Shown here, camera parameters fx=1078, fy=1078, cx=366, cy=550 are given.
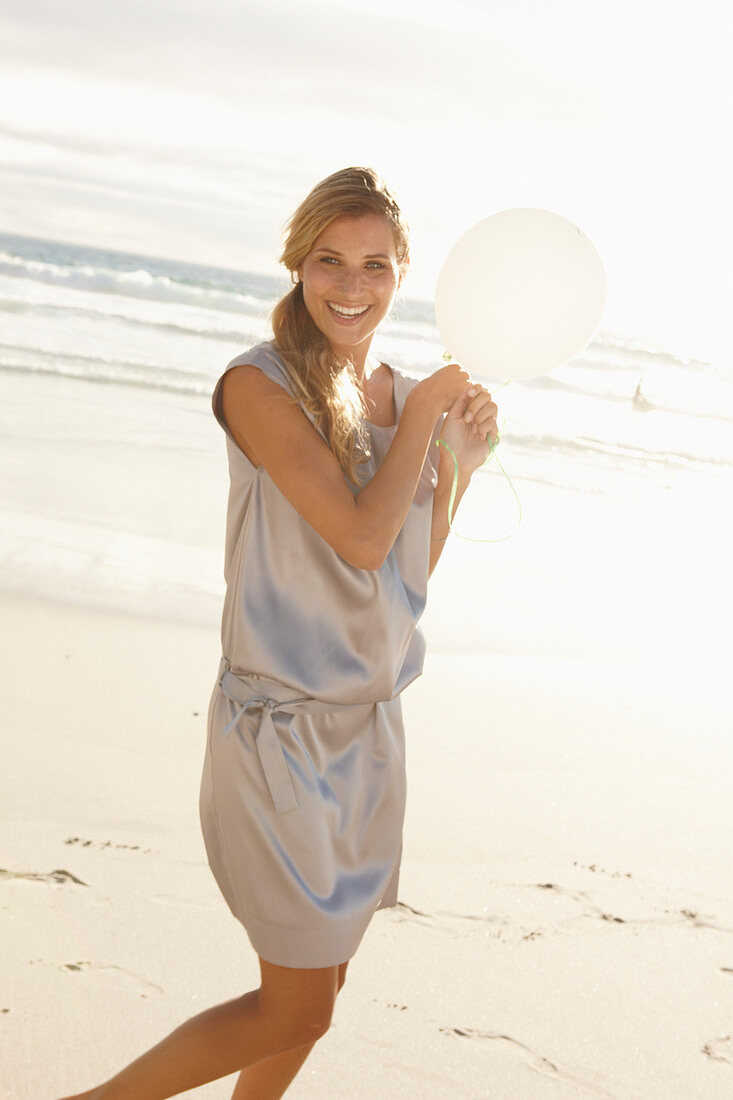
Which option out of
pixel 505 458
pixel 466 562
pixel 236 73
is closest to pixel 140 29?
pixel 236 73

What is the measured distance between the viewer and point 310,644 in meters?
1.90

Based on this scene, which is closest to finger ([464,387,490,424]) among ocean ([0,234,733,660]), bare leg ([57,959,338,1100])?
ocean ([0,234,733,660])

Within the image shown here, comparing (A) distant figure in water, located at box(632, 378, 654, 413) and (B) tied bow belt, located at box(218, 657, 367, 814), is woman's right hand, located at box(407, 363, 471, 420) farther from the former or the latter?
(A) distant figure in water, located at box(632, 378, 654, 413)

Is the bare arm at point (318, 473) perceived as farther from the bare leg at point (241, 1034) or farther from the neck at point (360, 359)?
→ the bare leg at point (241, 1034)

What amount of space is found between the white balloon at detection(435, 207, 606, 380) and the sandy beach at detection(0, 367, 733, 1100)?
1564 millimetres

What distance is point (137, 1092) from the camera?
191 centimetres

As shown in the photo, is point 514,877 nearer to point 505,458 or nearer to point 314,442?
point 314,442

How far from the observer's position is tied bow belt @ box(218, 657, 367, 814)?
183 centimetres

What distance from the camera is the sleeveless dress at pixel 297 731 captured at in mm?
1840

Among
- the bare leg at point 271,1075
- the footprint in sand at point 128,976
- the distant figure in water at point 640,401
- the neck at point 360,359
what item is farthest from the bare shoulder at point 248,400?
the distant figure in water at point 640,401

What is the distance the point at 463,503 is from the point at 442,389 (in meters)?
6.24

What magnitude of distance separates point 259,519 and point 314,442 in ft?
0.62

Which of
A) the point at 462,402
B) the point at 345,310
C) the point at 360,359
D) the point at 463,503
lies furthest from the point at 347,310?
the point at 463,503

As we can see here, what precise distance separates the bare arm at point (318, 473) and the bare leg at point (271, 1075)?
0.85 metres
